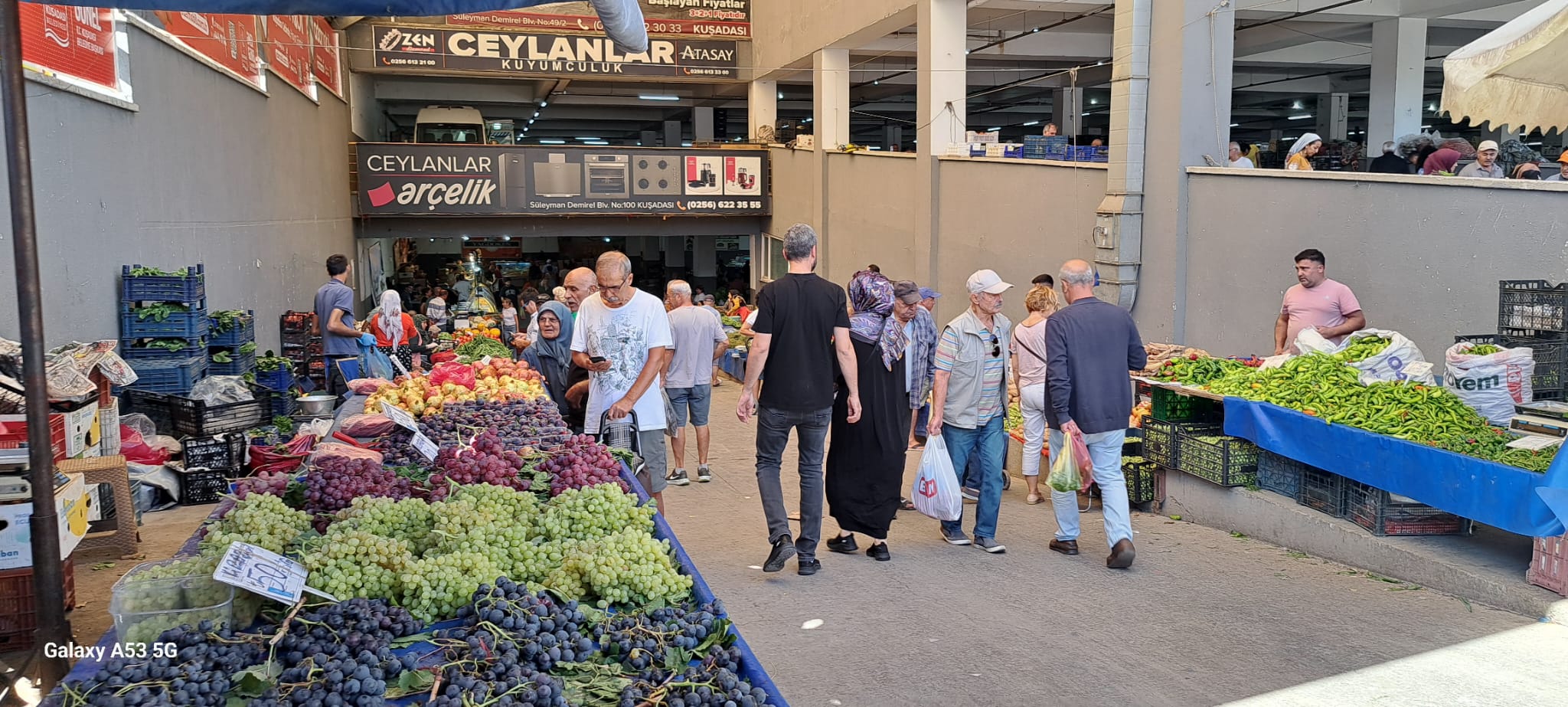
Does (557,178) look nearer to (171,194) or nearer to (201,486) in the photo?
(171,194)

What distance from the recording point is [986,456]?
21.1ft

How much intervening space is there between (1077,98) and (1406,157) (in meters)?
12.6

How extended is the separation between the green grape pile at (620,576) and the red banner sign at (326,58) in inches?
580

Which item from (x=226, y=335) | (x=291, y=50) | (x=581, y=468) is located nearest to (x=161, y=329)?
(x=226, y=335)

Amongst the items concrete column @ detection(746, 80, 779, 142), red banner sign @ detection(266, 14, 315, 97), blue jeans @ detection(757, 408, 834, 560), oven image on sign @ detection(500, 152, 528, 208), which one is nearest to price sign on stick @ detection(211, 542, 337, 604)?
blue jeans @ detection(757, 408, 834, 560)

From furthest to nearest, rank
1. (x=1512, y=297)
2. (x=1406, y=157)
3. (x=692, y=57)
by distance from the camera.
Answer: (x=692, y=57), (x=1406, y=157), (x=1512, y=297)

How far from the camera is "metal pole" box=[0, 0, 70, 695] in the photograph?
357 cm

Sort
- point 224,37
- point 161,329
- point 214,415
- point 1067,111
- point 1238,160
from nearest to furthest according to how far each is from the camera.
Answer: point 214,415 → point 161,329 → point 224,37 → point 1238,160 → point 1067,111

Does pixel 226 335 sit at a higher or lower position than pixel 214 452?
higher

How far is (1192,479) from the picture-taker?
734cm

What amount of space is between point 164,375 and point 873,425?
540 cm

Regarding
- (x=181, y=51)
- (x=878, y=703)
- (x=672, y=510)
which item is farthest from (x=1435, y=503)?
(x=181, y=51)

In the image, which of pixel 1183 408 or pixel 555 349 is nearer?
pixel 1183 408

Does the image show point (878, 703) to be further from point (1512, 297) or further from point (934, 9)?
point (934, 9)
